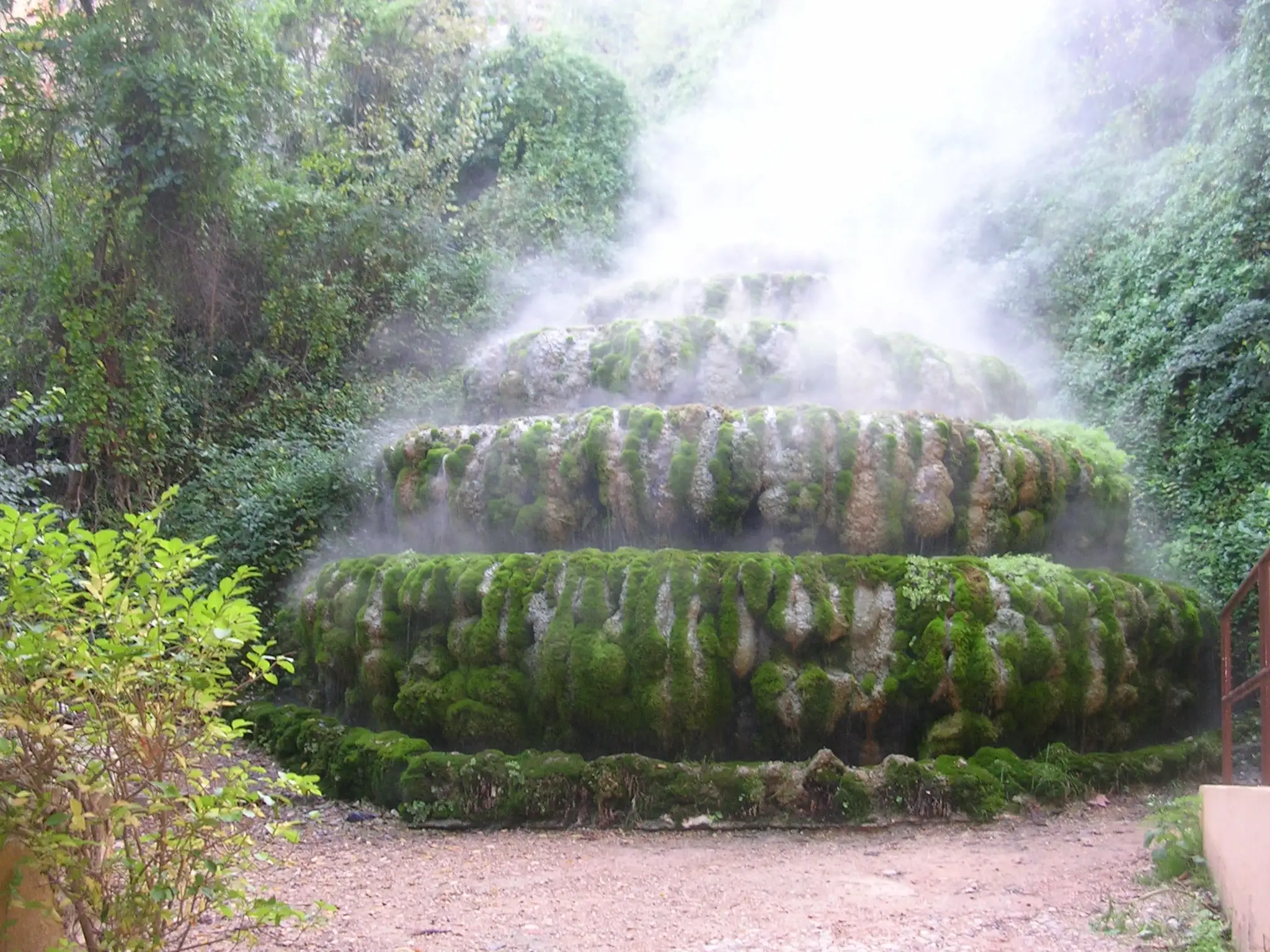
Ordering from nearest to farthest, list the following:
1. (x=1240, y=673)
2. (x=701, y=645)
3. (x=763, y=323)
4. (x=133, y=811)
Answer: (x=133, y=811), (x=701, y=645), (x=1240, y=673), (x=763, y=323)

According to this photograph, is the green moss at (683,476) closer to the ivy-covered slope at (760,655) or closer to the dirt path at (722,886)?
the ivy-covered slope at (760,655)

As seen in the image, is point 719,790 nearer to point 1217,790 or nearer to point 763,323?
point 1217,790

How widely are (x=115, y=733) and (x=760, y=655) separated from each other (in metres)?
4.32

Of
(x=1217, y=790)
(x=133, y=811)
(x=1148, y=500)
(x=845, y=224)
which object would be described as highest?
(x=845, y=224)

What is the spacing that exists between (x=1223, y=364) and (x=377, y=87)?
1253cm

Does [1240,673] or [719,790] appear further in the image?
[1240,673]

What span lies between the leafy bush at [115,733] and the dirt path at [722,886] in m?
0.40

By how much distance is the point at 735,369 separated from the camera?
10.1 metres

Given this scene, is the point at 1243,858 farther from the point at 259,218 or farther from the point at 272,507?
the point at 259,218

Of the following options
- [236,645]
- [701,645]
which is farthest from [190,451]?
[236,645]

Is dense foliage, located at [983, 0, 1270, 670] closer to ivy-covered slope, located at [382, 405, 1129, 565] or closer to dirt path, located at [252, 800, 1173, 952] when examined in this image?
ivy-covered slope, located at [382, 405, 1129, 565]

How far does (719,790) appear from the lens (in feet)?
19.6

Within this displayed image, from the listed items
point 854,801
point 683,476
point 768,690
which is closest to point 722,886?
point 854,801

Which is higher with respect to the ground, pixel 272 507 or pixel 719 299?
pixel 719 299
